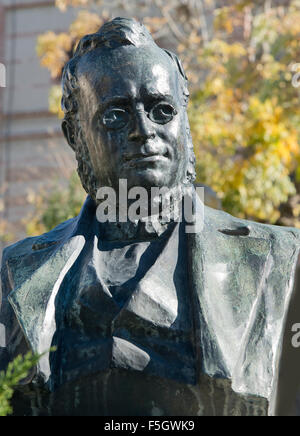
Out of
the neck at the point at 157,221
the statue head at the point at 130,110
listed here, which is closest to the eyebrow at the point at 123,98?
the statue head at the point at 130,110

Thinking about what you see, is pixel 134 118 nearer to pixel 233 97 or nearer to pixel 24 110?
pixel 233 97

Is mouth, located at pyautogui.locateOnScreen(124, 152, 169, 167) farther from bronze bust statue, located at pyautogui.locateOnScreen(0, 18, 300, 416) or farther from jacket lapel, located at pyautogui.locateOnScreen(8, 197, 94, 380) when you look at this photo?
jacket lapel, located at pyautogui.locateOnScreen(8, 197, 94, 380)

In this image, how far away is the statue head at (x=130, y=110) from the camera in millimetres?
3947

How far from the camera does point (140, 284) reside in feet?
12.5

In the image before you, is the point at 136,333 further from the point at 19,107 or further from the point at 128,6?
the point at 19,107

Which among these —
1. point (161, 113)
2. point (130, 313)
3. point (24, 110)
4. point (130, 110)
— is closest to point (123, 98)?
point (130, 110)

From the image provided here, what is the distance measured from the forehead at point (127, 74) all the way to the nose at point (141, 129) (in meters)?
0.08

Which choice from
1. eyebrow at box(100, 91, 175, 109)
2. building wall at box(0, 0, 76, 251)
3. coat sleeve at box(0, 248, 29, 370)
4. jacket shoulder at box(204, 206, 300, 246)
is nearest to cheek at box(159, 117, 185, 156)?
eyebrow at box(100, 91, 175, 109)

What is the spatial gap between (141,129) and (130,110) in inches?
4.3

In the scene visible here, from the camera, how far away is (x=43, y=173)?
15.3 m

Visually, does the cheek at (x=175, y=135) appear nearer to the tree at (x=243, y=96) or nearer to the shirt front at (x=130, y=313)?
the shirt front at (x=130, y=313)

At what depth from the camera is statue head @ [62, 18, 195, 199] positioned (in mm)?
3947

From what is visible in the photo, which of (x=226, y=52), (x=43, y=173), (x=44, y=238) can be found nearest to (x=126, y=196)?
(x=44, y=238)

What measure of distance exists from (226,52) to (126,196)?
270 inches
